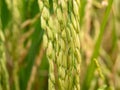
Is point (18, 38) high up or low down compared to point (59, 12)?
down

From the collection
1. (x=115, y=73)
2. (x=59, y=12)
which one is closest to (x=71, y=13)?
(x=59, y=12)

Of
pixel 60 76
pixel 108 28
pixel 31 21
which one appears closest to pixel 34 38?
pixel 31 21

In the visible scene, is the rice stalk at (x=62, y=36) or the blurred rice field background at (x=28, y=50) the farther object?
the blurred rice field background at (x=28, y=50)

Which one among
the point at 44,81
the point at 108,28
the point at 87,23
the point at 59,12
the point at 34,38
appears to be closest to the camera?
the point at 59,12

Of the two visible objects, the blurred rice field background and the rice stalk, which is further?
the blurred rice field background

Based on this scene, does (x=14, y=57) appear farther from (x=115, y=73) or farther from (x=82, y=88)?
(x=115, y=73)

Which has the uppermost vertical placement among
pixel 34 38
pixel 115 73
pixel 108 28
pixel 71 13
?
pixel 71 13

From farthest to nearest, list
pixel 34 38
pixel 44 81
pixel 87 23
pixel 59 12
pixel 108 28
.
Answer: pixel 108 28, pixel 87 23, pixel 44 81, pixel 34 38, pixel 59 12

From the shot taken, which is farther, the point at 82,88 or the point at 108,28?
the point at 108,28

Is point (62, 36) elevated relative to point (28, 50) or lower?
elevated

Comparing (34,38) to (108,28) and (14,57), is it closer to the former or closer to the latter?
(14,57)

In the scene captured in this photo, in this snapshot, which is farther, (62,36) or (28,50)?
(28,50)
